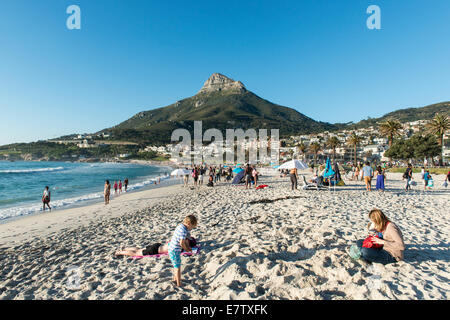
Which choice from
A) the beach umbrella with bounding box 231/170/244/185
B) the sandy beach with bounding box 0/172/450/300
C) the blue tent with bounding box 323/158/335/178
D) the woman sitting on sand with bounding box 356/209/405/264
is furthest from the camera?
the beach umbrella with bounding box 231/170/244/185

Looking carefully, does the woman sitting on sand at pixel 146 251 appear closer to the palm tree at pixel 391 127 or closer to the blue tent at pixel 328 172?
the blue tent at pixel 328 172

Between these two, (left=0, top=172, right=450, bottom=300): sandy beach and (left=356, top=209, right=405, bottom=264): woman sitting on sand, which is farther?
(left=356, top=209, right=405, bottom=264): woman sitting on sand

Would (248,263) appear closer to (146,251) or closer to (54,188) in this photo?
(146,251)

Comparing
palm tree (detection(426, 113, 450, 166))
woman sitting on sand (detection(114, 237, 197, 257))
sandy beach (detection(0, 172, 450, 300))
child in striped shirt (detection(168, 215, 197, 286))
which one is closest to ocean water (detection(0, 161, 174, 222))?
sandy beach (detection(0, 172, 450, 300))

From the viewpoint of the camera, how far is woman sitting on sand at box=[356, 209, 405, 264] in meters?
3.69

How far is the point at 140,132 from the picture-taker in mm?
136375

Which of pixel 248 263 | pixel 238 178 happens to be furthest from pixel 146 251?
pixel 238 178

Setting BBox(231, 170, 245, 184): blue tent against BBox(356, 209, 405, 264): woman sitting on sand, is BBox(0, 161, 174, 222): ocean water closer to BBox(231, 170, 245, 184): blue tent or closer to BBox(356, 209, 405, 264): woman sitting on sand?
BBox(231, 170, 245, 184): blue tent

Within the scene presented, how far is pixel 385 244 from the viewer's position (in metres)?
3.73

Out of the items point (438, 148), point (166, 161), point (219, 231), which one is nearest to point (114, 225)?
point (219, 231)

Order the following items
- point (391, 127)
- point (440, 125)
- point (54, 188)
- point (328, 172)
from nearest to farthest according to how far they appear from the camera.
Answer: point (328, 172) → point (54, 188) → point (440, 125) → point (391, 127)
